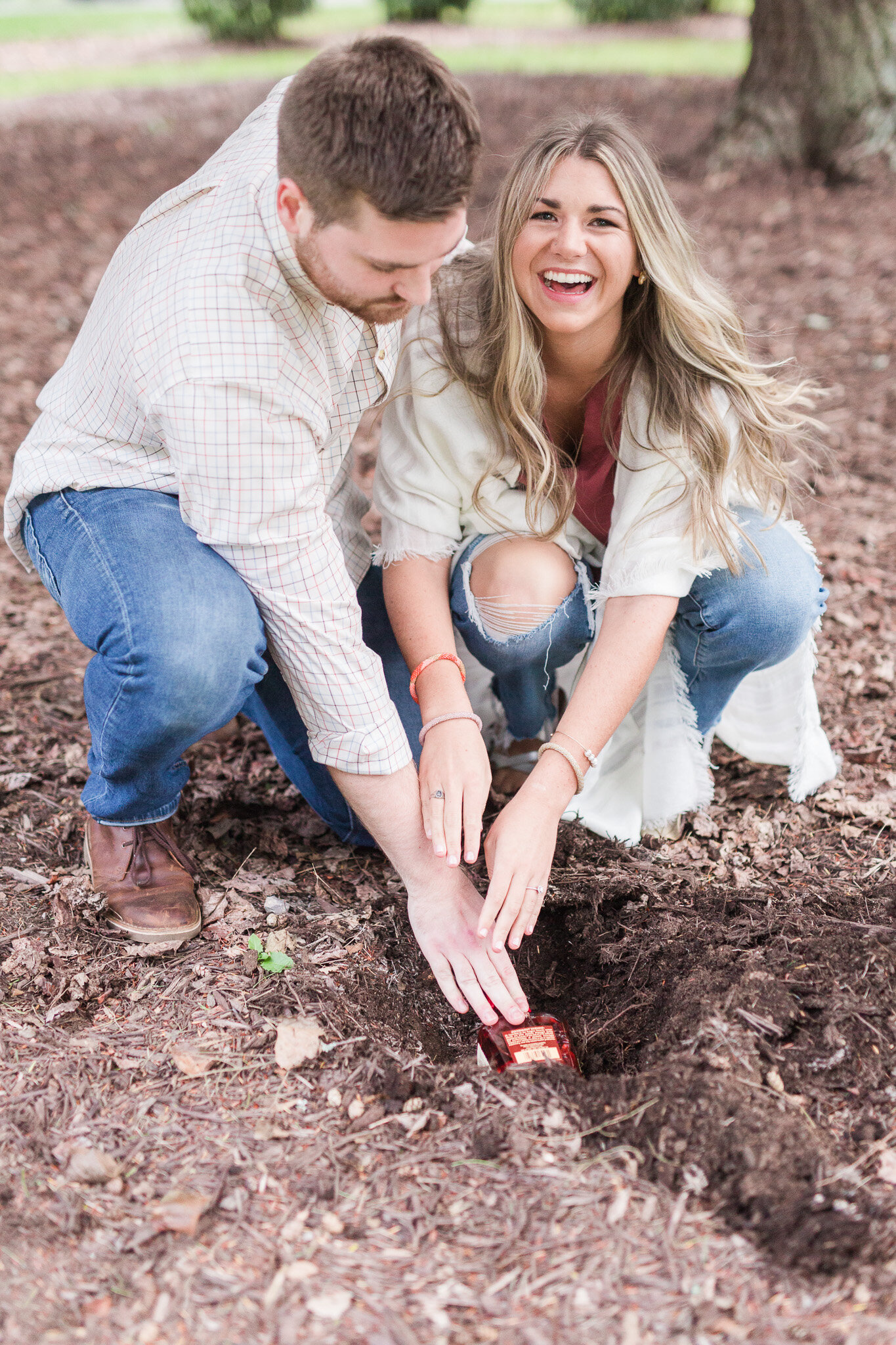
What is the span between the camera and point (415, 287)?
195 cm

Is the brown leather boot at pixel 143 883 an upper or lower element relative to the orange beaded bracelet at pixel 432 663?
lower

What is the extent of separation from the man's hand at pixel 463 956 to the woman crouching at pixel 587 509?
0.25 ft

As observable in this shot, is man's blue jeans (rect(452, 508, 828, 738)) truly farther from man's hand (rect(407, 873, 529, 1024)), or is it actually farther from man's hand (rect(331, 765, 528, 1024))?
man's hand (rect(407, 873, 529, 1024))

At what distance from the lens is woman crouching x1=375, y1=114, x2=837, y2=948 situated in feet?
7.42

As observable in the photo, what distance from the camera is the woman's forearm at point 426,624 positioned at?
237 centimetres

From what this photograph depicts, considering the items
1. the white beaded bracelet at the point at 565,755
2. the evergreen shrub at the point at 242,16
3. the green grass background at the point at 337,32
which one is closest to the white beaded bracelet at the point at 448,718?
the white beaded bracelet at the point at 565,755

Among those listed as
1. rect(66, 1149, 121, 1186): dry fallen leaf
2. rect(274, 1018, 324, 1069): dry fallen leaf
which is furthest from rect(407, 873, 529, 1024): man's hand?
rect(66, 1149, 121, 1186): dry fallen leaf

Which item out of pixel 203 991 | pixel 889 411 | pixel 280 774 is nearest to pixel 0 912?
pixel 203 991

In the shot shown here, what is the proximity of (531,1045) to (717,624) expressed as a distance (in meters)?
1.05

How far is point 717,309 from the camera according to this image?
2.38 meters

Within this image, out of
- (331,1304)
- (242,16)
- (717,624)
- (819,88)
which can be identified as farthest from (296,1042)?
(242,16)

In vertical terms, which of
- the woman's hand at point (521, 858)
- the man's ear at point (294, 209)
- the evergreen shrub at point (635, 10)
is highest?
the evergreen shrub at point (635, 10)

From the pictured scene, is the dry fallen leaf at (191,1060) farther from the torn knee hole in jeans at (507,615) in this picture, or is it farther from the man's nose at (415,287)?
the man's nose at (415,287)

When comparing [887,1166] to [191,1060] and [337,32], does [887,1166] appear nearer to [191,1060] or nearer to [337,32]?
[191,1060]
